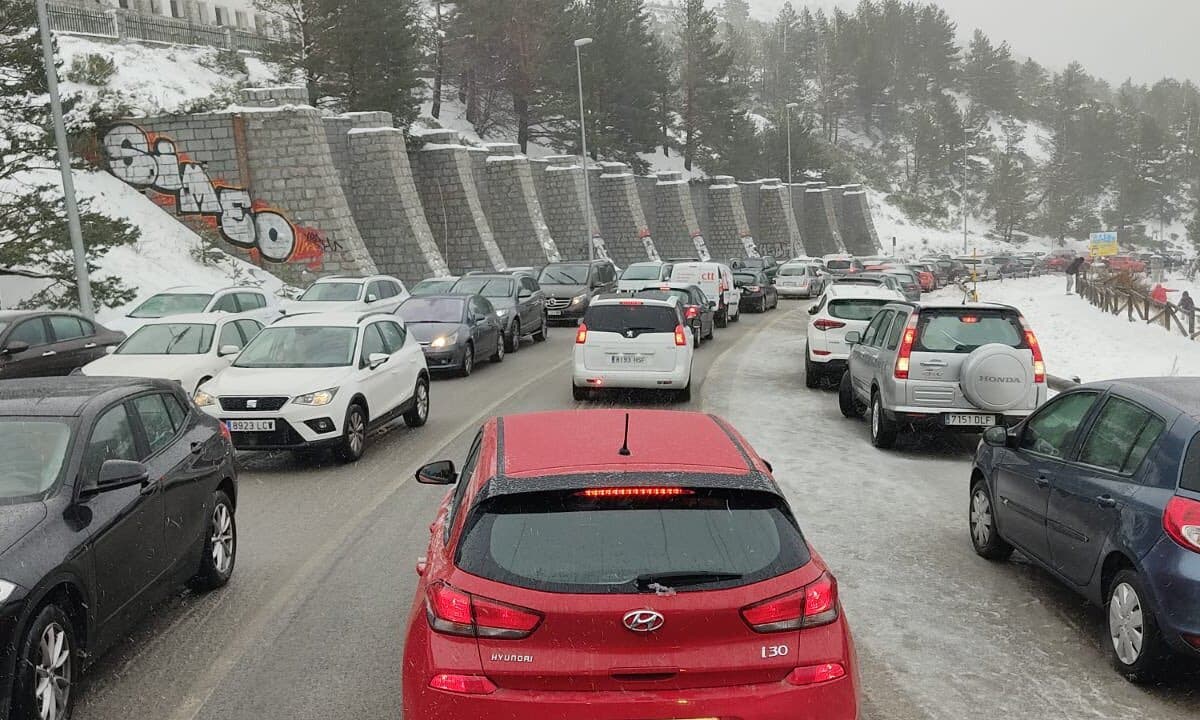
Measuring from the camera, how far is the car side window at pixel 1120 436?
5324mm

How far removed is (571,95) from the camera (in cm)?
6500

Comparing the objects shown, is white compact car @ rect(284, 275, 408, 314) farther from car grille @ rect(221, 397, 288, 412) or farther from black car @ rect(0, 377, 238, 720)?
black car @ rect(0, 377, 238, 720)

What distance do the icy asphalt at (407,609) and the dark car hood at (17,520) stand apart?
0.95 meters

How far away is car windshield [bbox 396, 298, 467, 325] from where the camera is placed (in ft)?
61.8

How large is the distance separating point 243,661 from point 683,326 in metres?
10.4

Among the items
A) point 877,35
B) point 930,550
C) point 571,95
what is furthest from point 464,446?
point 877,35

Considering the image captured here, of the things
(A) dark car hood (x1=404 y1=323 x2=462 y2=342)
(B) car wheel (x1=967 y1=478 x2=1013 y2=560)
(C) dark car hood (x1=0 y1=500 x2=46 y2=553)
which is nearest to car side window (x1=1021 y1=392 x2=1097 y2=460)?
(B) car wheel (x1=967 y1=478 x2=1013 y2=560)

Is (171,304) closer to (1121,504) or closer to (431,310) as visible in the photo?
(431,310)

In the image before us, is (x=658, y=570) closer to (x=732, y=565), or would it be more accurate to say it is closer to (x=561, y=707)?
(x=732, y=565)

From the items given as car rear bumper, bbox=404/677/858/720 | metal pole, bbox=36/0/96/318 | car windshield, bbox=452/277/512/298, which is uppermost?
metal pole, bbox=36/0/96/318

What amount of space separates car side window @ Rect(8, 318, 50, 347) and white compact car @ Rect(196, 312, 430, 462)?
234 inches

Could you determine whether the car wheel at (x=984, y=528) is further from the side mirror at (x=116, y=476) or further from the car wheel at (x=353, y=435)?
the car wheel at (x=353, y=435)

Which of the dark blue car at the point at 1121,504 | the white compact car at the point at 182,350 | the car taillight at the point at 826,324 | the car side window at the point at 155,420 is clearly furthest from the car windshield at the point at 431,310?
the dark blue car at the point at 1121,504

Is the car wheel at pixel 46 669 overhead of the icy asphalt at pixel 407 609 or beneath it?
overhead
